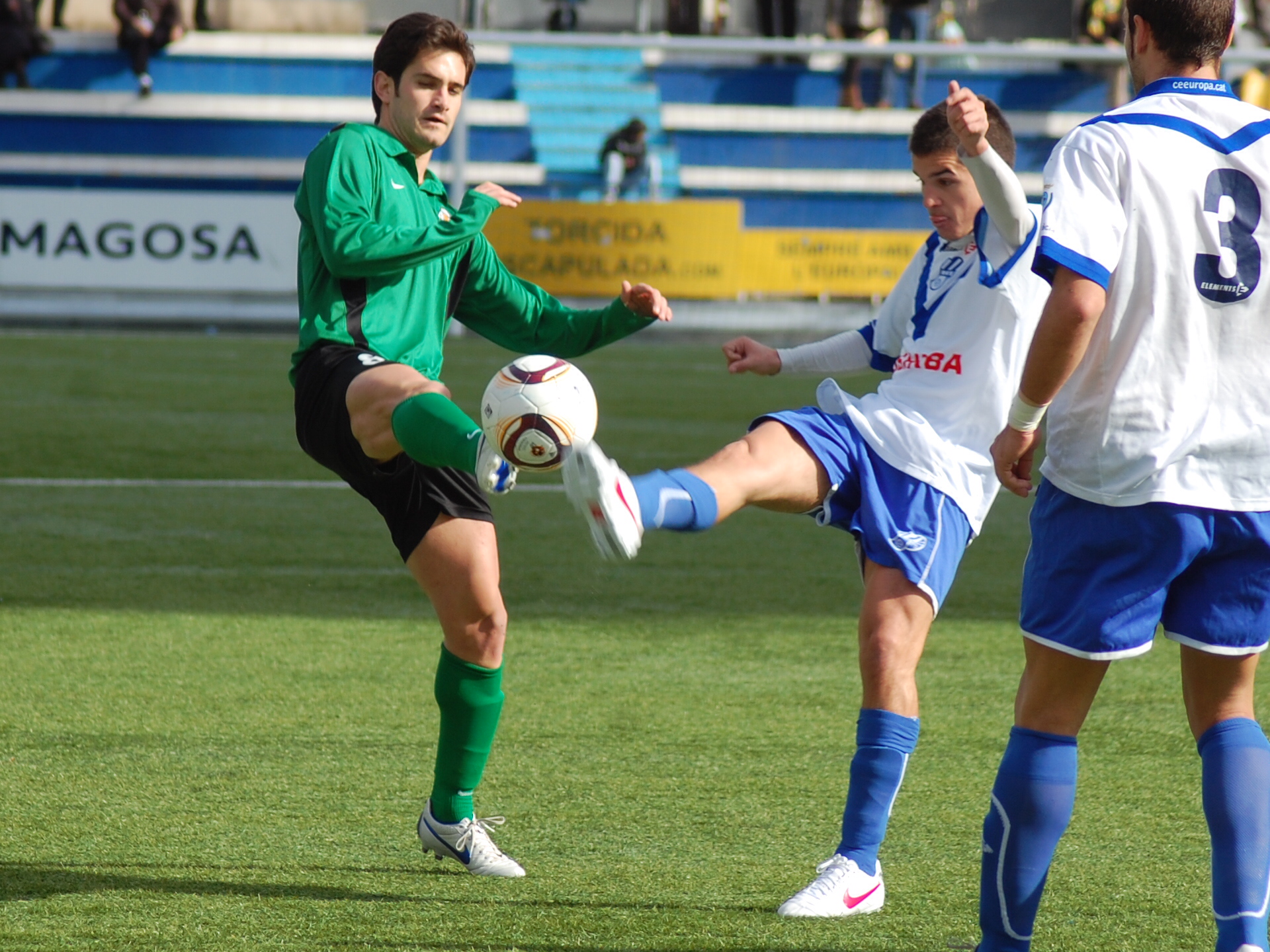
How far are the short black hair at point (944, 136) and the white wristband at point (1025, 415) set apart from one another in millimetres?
814

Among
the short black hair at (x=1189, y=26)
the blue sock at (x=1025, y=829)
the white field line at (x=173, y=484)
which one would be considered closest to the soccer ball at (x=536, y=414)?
the blue sock at (x=1025, y=829)

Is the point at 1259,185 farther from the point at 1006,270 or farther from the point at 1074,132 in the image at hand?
the point at 1006,270

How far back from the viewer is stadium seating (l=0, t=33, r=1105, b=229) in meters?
18.4

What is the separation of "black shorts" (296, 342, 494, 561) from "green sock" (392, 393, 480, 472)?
180mm

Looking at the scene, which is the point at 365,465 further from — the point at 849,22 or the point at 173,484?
the point at 849,22

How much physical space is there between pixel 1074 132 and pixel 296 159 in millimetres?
17585

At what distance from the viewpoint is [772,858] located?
3.36m

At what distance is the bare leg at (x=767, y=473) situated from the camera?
289 cm

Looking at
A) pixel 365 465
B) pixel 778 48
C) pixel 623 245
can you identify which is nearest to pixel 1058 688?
pixel 365 465

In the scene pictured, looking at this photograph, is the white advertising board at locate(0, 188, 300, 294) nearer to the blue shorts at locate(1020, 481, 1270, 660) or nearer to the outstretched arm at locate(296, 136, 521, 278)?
the outstretched arm at locate(296, 136, 521, 278)

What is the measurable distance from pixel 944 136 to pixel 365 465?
134 cm

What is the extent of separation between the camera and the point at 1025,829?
253 cm

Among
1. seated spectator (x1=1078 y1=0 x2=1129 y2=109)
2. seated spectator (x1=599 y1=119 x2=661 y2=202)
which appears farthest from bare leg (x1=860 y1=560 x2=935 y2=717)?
seated spectator (x1=1078 y1=0 x2=1129 y2=109)

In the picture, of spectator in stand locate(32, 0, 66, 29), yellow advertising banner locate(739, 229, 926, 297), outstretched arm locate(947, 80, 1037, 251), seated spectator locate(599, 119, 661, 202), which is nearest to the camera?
outstretched arm locate(947, 80, 1037, 251)
